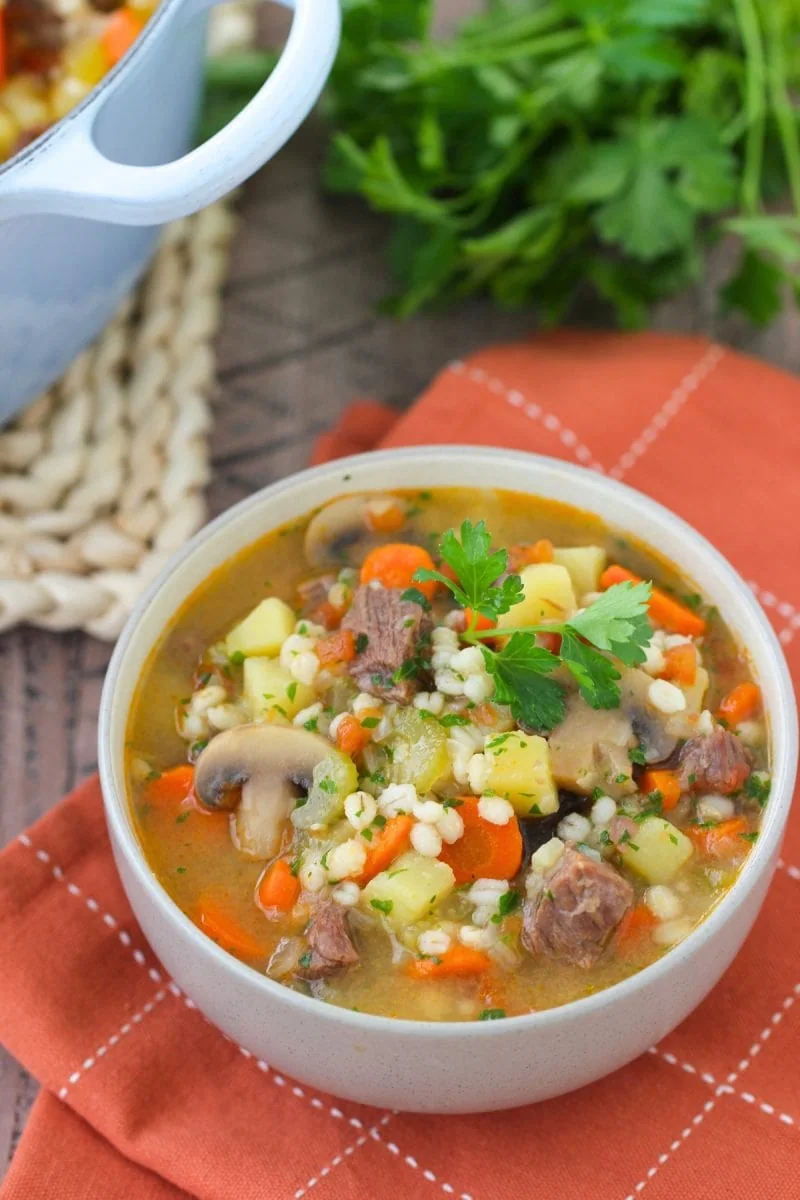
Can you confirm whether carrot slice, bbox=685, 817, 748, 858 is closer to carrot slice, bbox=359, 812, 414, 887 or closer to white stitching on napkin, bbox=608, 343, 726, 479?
carrot slice, bbox=359, 812, 414, 887

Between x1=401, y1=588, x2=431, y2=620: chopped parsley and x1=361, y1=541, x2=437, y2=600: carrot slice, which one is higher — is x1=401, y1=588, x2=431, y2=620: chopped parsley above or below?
above

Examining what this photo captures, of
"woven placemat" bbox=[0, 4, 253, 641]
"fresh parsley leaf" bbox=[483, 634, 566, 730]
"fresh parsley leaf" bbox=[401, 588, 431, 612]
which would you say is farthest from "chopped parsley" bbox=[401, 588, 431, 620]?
"woven placemat" bbox=[0, 4, 253, 641]

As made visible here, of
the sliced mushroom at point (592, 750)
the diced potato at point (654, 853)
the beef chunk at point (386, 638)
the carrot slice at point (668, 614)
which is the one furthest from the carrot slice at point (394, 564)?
the diced potato at point (654, 853)

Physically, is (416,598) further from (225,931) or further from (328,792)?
(225,931)

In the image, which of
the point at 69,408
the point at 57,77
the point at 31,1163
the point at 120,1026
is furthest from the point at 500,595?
the point at 57,77

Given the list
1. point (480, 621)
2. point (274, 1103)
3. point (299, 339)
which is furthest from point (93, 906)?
point (299, 339)

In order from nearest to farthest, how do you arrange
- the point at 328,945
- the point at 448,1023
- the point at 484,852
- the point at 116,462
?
the point at 448,1023, the point at 328,945, the point at 484,852, the point at 116,462

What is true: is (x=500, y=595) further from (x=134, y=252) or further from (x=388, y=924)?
(x=134, y=252)
